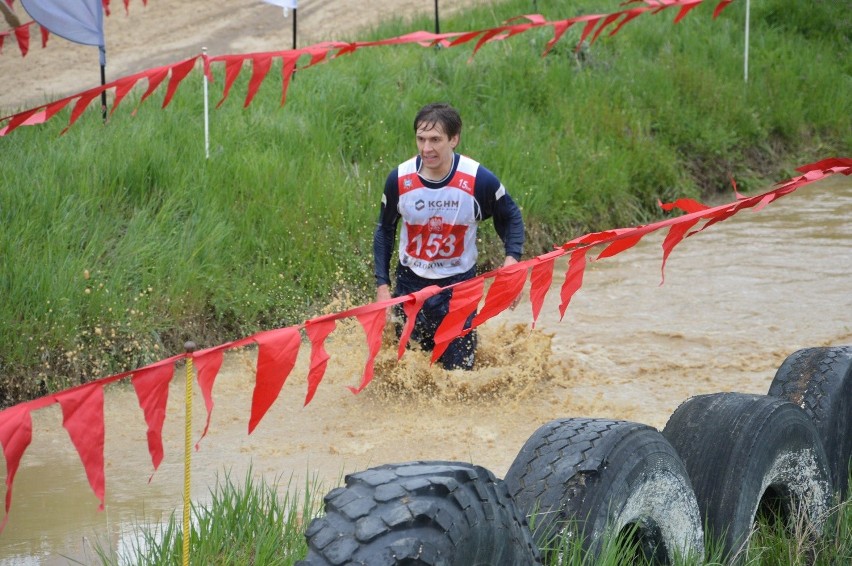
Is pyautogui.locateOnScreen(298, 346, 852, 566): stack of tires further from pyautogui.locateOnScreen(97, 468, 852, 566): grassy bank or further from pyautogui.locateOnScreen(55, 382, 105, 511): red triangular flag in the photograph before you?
pyautogui.locateOnScreen(55, 382, 105, 511): red triangular flag

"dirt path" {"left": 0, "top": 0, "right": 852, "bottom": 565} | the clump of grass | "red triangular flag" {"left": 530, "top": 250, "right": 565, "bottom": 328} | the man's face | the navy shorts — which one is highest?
"red triangular flag" {"left": 530, "top": 250, "right": 565, "bottom": 328}

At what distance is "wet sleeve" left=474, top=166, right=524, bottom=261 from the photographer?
690 centimetres

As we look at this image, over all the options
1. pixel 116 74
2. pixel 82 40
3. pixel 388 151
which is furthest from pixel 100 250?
pixel 116 74

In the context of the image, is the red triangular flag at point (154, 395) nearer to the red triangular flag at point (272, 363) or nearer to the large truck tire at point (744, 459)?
the red triangular flag at point (272, 363)

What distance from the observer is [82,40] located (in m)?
8.52

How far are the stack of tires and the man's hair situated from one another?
2453mm

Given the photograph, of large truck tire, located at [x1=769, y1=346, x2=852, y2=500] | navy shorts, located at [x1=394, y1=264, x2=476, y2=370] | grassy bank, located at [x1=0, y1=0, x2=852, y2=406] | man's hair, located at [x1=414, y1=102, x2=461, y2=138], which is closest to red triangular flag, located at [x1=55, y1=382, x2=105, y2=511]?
large truck tire, located at [x1=769, y1=346, x2=852, y2=500]

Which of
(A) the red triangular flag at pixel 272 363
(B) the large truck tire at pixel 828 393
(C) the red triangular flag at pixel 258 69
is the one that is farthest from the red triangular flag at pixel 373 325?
(B) the large truck tire at pixel 828 393

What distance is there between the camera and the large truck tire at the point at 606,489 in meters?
3.59

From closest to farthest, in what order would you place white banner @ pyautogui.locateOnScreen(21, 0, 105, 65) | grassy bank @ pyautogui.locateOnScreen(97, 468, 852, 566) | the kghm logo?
grassy bank @ pyautogui.locateOnScreen(97, 468, 852, 566), the kghm logo, white banner @ pyautogui.locateOnScreen(21, 0, 105, 65)

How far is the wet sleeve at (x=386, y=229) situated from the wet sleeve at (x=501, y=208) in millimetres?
493

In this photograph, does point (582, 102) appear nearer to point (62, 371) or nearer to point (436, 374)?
point (436, 374)

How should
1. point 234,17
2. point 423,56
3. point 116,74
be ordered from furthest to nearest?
point 234,17
point 116,74
point 423,56

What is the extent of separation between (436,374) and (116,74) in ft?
31.8
